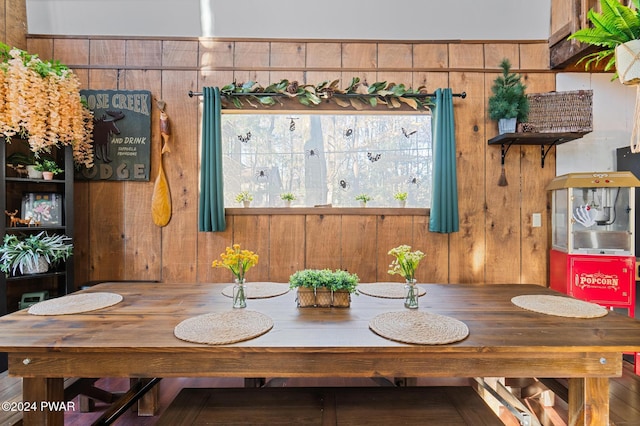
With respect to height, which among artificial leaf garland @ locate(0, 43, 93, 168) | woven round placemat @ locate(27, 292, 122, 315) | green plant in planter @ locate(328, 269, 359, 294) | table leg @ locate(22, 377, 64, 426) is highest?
artificial leaf garland @ locate(0, 43, 93, 168)

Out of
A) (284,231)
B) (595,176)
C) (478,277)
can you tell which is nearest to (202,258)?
(284,231)

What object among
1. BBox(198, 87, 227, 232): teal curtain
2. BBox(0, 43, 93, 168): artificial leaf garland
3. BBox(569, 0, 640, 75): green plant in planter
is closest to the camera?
BBox(569, 0, 640, 75): green plant in planter

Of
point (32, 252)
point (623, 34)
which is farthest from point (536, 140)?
point (32, 252)

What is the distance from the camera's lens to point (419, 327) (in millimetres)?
1156

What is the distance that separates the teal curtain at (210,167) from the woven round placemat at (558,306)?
2023 mm

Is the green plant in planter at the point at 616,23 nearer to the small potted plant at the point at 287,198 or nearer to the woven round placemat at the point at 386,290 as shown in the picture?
the woven round placemat at the point at 386,290

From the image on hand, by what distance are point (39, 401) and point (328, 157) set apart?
87.6 inches

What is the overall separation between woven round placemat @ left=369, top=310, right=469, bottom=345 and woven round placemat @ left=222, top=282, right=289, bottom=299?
59 cm

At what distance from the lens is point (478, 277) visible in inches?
104

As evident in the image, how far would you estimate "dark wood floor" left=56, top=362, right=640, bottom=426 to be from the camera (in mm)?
1273

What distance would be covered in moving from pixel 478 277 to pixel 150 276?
2.70m

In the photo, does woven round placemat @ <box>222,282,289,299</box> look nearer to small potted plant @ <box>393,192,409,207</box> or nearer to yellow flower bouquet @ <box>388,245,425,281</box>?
yellow flower bouquet @ <box>388,245,425,281</box>

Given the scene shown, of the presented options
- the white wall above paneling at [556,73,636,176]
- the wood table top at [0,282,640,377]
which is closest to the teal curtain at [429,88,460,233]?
the white wall above paneling at [556,73,636,176]

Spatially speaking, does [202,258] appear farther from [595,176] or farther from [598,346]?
[595,176]
